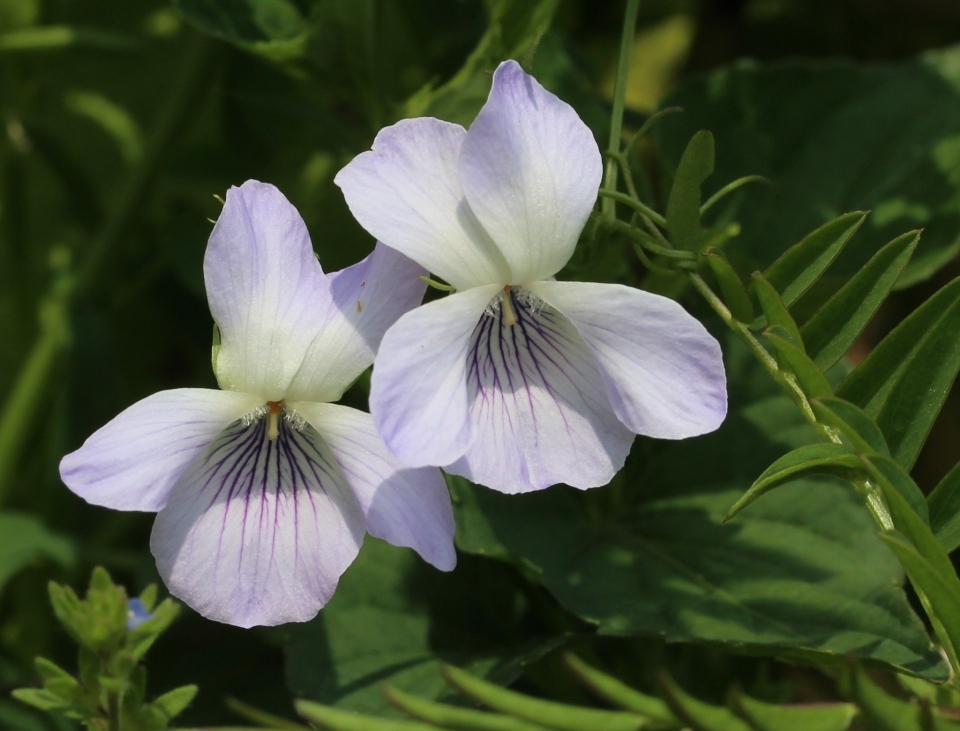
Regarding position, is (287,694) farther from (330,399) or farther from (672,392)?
(672,392)

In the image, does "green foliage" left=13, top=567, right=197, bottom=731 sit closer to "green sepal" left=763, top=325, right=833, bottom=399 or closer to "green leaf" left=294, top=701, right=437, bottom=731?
"green leaf" left=294, top=701, right=437, bottom=731

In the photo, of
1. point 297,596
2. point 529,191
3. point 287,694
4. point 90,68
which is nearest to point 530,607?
point 287,694

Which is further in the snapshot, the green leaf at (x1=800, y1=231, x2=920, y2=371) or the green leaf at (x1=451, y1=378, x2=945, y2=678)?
the green leaf at (x1=451, y1=378, x2=945, y2=678)

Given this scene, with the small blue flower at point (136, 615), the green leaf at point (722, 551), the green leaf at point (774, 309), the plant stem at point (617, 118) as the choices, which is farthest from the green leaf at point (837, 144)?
the small blue flower at point (136, 615)

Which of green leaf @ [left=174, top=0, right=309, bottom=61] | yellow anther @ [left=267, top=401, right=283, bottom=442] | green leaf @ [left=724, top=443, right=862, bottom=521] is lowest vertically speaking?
green leaf @ [left=724, top=443, right=862, bottom=521]

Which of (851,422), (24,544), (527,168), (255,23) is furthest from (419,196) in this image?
(24,544)

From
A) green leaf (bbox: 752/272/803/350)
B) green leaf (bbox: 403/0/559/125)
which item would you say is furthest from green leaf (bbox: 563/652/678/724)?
green leaf (bbox: 403/0/559/125)
